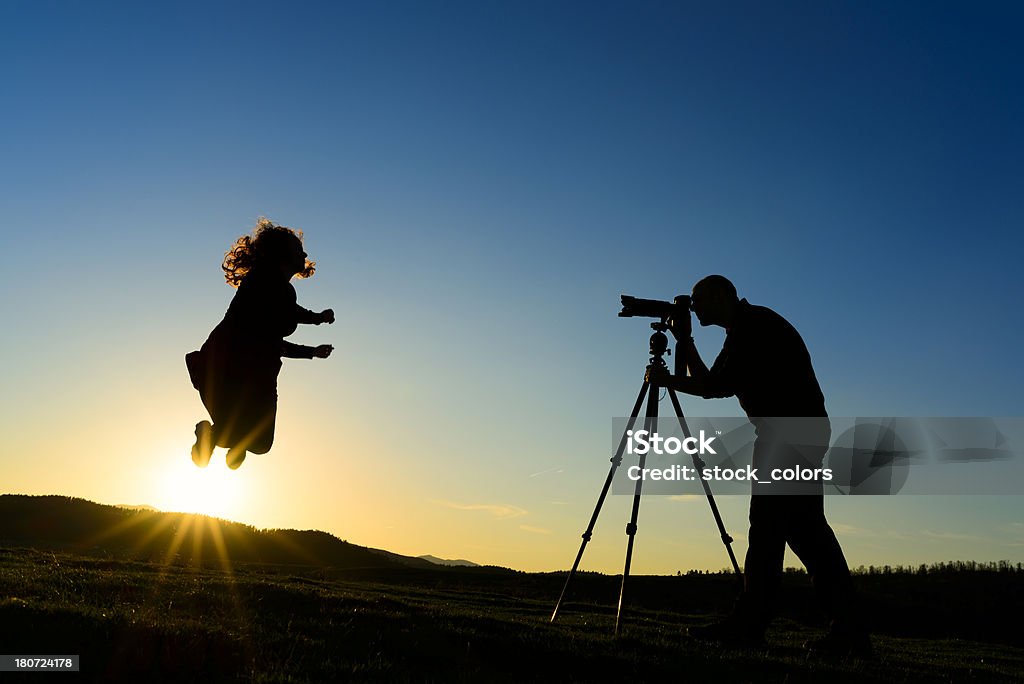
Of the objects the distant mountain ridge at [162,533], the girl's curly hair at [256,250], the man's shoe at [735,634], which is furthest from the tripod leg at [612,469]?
the distant mountain ridge at [162,533]

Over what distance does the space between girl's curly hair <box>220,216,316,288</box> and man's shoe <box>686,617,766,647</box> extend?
18.0 ft

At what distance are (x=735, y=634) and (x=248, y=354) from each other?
5.41 metres

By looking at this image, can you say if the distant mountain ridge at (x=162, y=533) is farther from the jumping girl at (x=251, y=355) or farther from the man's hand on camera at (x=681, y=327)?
the man's hand on camera at (x=681, y=327)

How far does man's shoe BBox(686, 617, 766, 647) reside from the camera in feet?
25.6

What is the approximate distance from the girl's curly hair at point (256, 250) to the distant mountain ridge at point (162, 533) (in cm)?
2852

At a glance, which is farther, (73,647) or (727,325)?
(727,325)

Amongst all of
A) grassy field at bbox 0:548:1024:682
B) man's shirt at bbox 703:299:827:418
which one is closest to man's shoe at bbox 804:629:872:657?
grassy field at bbox 0:548:1024:682

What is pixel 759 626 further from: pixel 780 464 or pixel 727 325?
pixel 727 325

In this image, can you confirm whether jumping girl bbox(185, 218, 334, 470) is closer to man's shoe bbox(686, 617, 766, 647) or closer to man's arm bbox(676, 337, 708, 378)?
man's arm bbox(676, 337, 708, 378)

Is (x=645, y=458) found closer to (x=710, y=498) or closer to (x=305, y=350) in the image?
(x=710, y=498)

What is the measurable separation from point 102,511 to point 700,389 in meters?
41.9

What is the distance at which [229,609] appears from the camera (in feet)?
26.2

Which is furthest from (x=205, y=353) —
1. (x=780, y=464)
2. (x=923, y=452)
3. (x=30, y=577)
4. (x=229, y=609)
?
(x=923, y=452)

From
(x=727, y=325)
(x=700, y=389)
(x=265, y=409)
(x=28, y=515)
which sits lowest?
(x=28, y=515)
